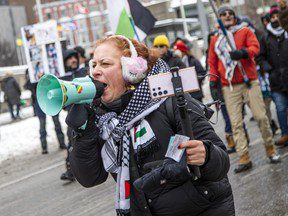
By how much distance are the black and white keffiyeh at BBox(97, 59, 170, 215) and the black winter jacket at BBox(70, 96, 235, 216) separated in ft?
0.12

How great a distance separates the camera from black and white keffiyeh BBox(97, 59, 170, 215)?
2705mm

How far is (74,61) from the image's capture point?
922 centimetres

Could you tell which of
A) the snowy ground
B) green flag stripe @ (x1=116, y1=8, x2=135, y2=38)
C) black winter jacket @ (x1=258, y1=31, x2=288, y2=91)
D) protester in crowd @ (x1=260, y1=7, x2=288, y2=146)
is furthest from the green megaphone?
the snowy ground

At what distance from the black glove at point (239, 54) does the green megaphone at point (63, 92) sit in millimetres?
4471

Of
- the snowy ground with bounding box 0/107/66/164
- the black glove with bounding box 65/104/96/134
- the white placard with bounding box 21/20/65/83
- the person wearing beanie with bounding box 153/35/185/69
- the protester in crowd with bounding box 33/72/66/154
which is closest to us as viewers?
the black glove with bounding box 65/104/96/134

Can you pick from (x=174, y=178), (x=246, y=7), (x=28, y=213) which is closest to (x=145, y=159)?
(x=174, y=178)

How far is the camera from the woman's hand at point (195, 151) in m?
2.27

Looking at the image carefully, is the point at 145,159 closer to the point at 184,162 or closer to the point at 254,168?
the point at 184,162

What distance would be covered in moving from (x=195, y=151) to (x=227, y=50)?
5041mm

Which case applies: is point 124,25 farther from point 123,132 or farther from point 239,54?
point 123,132

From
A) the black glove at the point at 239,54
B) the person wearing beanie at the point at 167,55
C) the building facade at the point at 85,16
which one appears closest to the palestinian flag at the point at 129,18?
the person wearing beanie at the point at 167,55

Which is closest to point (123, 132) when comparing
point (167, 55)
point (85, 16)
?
point (167, 55)

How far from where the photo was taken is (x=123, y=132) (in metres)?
2.71

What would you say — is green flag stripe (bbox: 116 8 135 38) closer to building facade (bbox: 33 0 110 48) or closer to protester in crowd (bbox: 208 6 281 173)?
protester in crowd (bbox: 208 6 281 173)
